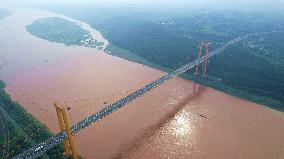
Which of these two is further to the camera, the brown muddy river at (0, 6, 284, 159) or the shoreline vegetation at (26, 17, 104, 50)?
the shoreline vegetation at (26, 17, 104, 50)

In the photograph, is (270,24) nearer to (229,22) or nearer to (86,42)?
(229,22)

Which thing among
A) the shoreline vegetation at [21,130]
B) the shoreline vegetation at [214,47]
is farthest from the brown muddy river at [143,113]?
the shoreline vegetation at [214,47]

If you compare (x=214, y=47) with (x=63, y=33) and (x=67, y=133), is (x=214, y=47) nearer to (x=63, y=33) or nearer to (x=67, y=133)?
(x=63, y=33)

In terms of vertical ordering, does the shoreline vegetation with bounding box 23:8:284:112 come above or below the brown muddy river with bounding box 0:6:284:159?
above

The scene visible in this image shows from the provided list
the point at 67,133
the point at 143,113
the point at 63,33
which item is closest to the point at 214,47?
the point at 143,113

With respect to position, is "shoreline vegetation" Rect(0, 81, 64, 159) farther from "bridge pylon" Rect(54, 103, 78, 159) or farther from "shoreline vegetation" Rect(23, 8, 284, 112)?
"shoreline vegetation" Rect(23, 8, 284, 112)

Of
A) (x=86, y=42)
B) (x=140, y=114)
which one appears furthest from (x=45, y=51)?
(x=140, y=114)

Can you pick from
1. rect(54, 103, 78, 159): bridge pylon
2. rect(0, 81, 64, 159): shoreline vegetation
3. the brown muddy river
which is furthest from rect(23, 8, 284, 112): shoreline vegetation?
rect(54, 103, 78, 159): bridge pylon
